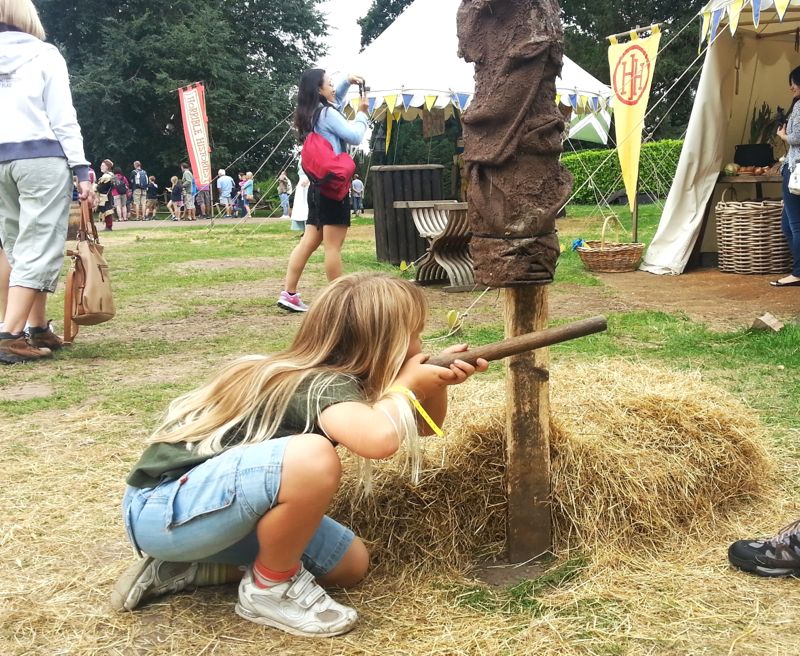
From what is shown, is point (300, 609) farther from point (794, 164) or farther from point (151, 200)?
point (151, 200)

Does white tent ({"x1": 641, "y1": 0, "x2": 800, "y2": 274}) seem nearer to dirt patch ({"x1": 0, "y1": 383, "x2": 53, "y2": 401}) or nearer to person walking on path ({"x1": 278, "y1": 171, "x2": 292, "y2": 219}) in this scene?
dirt patch ({"x1": 0, "y1": 383, "x2": 53, "y2": 401})

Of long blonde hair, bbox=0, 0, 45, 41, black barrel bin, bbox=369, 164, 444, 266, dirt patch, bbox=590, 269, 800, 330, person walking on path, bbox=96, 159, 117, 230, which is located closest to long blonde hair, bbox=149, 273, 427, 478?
long blonde hair, bbox=0, 0, 45, 41

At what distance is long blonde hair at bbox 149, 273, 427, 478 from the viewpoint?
206 cm

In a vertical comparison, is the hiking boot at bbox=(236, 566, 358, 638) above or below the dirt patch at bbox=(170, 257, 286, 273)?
above

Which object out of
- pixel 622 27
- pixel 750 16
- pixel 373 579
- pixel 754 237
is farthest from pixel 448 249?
pixel 622 27

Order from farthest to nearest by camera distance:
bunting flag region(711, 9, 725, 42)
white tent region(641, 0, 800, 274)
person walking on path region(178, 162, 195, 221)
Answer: person walking on path region(178, 162, 195, 221) < white tent region(641, 0, 800, 274) < bunting flag region(711, 9, 725, 42)

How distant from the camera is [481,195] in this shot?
223 centimetres

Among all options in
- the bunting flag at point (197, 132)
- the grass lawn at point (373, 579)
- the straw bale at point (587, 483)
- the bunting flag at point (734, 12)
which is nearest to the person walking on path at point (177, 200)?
the bunting flag at point (197, 132)

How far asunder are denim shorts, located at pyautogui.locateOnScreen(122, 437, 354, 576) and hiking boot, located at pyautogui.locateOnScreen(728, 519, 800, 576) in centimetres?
125

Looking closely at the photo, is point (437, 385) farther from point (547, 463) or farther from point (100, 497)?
point (100, 497)

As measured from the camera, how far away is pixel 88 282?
465cm

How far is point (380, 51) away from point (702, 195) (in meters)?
4.44

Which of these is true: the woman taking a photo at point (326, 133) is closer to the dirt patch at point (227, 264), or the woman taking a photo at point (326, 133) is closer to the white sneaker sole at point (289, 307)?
the white sneaker sole at point (289, 307)

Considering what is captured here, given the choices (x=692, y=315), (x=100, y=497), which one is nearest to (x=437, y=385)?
(x=100, y=497)
